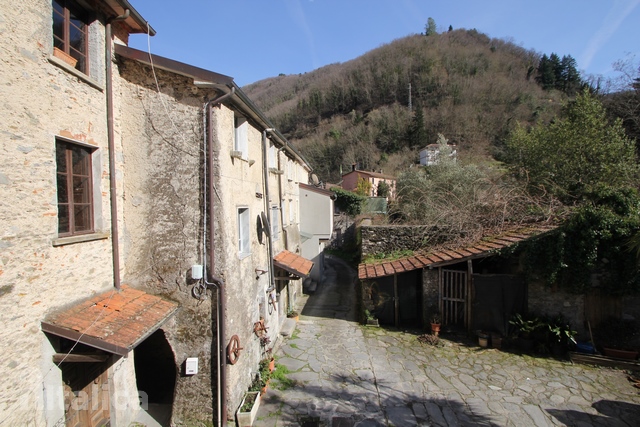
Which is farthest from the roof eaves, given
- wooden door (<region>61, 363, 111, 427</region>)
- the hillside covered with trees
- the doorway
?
the hillside covered with trees

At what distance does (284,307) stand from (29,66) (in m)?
11.1

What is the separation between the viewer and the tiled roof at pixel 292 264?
10703mm

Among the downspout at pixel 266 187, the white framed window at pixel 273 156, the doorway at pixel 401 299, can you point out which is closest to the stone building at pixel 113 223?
the downspout at pixel 266 187

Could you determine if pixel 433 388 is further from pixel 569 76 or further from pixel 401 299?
pixel 569 76

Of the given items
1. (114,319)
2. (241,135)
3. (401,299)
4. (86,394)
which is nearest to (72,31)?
(241,135)

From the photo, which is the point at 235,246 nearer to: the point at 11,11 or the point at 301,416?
the point at 301,416

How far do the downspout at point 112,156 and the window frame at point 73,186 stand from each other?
0.34 metres

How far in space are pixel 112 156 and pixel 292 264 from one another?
688 cm

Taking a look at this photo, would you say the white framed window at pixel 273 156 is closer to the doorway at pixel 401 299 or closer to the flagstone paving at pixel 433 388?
the doorway at pixel 401 299

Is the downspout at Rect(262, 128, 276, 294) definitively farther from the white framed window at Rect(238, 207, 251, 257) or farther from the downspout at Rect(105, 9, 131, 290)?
the downspout at Rect(105, 9, 131, 290)

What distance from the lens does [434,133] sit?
53406mm

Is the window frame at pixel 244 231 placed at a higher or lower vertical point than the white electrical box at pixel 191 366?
higher

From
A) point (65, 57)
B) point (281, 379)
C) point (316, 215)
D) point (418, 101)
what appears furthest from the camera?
point (418, 101)

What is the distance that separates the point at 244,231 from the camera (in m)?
8.34
